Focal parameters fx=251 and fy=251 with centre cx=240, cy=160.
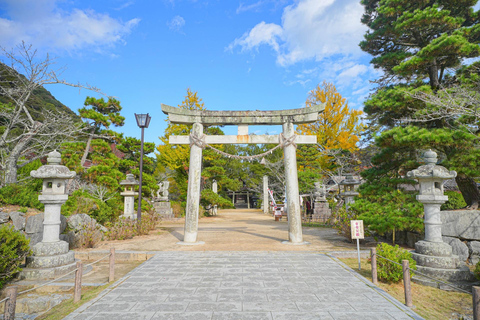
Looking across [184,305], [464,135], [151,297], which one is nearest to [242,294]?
[184,305]

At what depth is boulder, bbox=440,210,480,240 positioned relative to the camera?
22.1ft

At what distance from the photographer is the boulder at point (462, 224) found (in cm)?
674

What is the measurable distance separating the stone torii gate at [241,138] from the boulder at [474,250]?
14.9 feet

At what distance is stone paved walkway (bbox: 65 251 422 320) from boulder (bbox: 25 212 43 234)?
3395 mm

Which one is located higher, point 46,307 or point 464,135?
point 464,135

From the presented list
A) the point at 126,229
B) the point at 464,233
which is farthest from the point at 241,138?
the point at 464,233

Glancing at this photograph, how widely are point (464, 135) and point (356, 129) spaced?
14.0 meters

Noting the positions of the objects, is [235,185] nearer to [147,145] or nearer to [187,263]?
[147,145]

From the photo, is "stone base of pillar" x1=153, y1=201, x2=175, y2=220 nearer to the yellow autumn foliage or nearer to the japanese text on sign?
the yellow autumn foliage

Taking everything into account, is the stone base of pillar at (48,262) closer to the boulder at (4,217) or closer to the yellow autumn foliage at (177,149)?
the boulder at (4,217)

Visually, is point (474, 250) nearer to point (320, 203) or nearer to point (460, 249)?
point (460, 249)

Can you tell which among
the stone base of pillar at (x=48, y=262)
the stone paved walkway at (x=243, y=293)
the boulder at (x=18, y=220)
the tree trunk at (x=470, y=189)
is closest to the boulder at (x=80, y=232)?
the boulder at (x=18, y=220)

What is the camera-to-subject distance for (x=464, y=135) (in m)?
6.88

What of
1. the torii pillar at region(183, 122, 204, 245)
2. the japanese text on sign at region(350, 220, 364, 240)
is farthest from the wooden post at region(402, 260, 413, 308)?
the torii pillar at region(183, 122, 204, 245)
